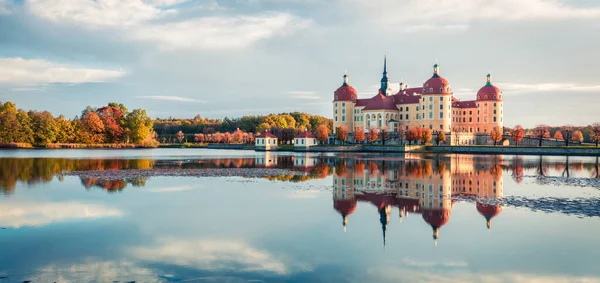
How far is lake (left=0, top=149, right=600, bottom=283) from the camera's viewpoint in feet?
27.3

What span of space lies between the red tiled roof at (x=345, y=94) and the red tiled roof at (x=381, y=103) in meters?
5.10

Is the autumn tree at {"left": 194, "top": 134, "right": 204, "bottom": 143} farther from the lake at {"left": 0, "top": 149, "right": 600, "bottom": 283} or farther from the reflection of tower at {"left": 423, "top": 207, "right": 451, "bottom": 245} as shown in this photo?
the reflection of tower at {"left": 423, "top": 207, "right": 451, "bottom": 245}

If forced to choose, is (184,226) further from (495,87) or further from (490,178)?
(495,87)

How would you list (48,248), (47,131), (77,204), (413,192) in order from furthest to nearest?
(47,131) → (413,192) → (77,204) → (48,248)

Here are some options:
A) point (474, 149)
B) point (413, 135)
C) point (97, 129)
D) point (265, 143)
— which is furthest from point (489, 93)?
point (97, 129)

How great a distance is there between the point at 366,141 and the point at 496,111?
75.9 ft

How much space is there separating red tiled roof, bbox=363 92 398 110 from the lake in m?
65.4

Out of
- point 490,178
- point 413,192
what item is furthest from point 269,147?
point 413,192

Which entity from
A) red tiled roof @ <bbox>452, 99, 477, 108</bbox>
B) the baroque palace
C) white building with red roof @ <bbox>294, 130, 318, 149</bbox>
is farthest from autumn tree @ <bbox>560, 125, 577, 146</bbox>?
white building with red roof @ <bbox>294, 130, 318, 149</bbox>

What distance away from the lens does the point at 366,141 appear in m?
80.1

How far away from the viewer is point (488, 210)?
14.4m

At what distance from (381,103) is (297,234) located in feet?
248

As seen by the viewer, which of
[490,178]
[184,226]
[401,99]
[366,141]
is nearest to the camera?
[184,226]

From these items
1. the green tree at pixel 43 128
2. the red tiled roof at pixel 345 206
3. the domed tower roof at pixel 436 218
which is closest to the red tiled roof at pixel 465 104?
the green tree at pixel 43 128
